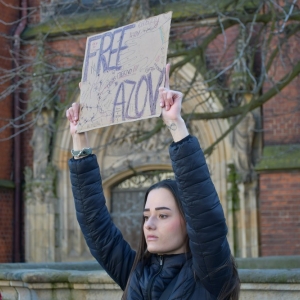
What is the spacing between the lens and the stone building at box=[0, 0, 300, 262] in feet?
38.7

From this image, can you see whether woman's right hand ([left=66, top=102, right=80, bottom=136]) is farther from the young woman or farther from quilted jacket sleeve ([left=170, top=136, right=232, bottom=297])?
quilted jacket sleeve ([left=170, top=136, right=232, bottom=297])

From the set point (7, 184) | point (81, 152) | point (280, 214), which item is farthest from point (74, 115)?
point (7, 184)

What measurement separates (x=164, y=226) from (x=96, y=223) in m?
0.44

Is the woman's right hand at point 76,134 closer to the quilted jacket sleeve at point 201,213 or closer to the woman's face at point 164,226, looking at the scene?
the woman's face at point 164,226

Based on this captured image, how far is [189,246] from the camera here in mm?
2770

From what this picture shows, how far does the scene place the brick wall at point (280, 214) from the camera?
11117 millimetres

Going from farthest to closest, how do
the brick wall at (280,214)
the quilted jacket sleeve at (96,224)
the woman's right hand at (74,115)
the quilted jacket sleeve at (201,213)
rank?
the brick wall at (280,214) < the woman's right hand at (74,115) < the quilted jacket sleeve at (96,224) < the quilted jacket sleeve at (201,213)

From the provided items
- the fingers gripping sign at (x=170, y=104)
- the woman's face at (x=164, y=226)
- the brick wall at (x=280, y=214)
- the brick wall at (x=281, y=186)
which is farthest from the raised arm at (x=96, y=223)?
the brick wall at (x=280, y=214)

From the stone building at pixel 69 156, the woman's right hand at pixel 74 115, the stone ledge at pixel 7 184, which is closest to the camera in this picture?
the woman's right hand at pixel 74 115

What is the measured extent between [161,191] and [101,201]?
39 cm

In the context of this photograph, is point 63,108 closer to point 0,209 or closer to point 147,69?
point 0,209

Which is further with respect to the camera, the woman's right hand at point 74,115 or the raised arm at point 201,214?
the woman's right hand at point 74,115

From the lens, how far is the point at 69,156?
1346cm

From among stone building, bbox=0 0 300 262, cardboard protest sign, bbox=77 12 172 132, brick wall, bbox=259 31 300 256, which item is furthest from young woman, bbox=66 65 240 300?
stone building, bbox=0 0 300 262
